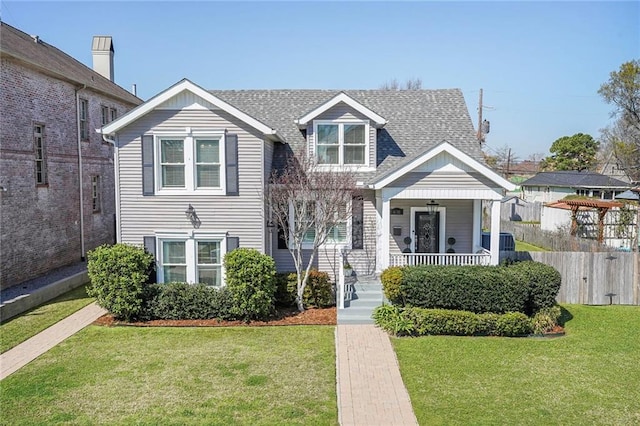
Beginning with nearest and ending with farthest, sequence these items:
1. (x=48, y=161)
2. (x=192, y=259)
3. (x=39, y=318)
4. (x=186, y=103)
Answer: (x=39, y=318) → (x=186, y=103) → (x=192, y=259) → (x=48, y=161)

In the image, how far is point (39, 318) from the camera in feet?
44.3

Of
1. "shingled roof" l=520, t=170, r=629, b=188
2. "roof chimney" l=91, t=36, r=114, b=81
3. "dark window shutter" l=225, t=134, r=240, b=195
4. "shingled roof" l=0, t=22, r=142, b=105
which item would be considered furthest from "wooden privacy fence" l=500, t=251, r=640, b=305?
"shingled roof" l=520, t=170, r=629, b=188

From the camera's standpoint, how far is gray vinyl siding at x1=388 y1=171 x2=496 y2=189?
573 inches

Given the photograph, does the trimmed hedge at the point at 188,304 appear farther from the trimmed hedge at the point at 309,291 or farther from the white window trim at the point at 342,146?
the white window trim at the point at 342,146

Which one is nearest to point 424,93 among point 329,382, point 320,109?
point 320,109

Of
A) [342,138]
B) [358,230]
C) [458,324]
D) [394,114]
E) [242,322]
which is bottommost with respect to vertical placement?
[242,322]

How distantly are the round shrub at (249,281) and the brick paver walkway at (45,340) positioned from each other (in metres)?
4.18

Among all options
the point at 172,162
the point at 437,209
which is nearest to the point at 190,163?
the point at 172,162

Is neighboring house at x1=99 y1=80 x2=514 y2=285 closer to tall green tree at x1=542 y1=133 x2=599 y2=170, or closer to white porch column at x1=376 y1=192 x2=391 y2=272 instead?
white porch column at x1=376 y1=192 x2=391 y2=272

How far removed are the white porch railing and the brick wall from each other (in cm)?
1230

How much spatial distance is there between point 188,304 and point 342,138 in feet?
23.9

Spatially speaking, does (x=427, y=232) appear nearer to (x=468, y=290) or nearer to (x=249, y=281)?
(x=468, y=290)

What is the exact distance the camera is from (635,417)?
806cm

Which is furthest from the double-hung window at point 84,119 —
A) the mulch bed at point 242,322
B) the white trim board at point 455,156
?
the white trim board at point 455,156
